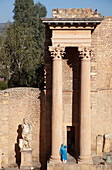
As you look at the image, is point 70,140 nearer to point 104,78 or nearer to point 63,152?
point 63,152

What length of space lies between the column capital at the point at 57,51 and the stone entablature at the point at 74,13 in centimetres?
184

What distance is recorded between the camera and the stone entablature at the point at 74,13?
1572cm

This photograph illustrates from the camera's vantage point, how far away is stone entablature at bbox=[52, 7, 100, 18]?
51.6ft

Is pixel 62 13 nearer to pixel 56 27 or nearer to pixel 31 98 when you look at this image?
pixel 56 27

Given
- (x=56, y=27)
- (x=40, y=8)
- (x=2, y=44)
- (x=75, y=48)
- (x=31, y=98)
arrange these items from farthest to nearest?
(x=40, y=8), (x=2, y=44), (x=31, y=98), (x=75, y=48), (x=56, y=27)

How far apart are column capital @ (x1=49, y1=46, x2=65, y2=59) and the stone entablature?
184 cm

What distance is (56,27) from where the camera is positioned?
50.3 ft

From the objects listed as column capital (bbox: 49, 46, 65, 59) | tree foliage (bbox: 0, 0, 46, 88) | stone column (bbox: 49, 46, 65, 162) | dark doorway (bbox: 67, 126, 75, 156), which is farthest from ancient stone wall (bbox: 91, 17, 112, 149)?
tree foliage (bbox: 0, 0, 46, 88)

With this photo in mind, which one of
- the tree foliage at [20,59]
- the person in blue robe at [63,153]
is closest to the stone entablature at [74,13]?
the person in blue robe at [63,153]

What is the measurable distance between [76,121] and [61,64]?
145 inches

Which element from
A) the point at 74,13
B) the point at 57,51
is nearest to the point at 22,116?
the point at 57,51

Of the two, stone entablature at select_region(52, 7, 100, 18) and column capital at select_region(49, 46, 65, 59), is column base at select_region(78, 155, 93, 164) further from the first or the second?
stone entablature at select_region(52, 7, 100, 18)

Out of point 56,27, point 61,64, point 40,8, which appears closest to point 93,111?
point 61,64

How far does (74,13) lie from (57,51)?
245 cm
